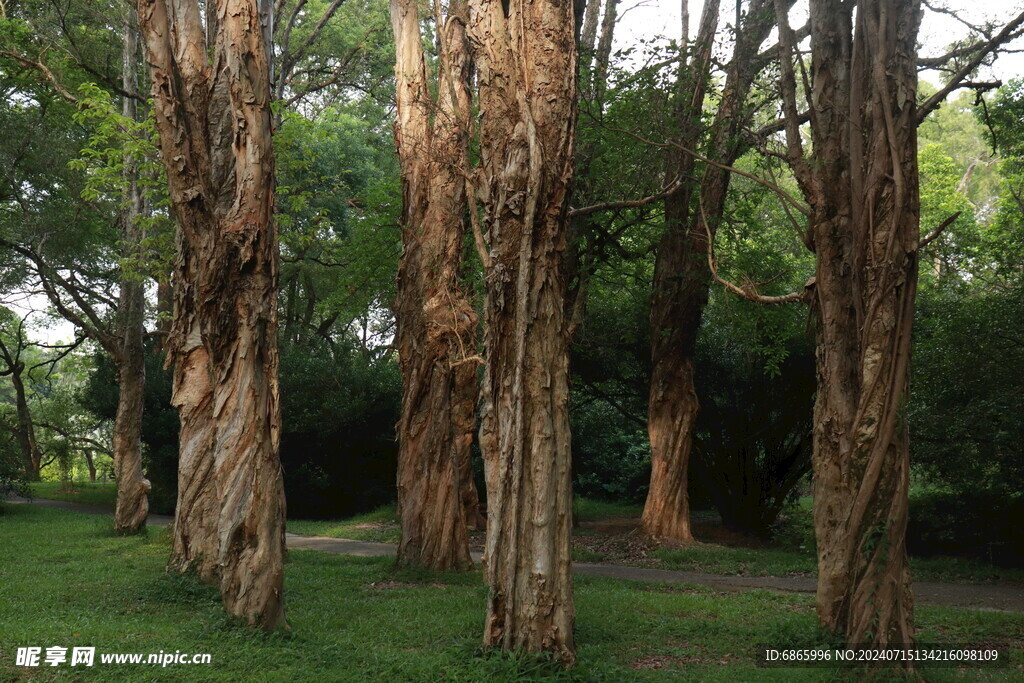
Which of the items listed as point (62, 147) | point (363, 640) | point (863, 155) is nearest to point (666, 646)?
point (363, 640)

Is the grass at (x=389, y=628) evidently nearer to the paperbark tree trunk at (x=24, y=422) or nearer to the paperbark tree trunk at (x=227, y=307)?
the paperbark tree trunk at (x=227, y=307)

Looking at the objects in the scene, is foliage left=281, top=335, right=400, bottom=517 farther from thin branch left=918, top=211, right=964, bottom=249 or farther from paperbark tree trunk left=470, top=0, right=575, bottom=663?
thin branch left=918, top=211, right=964, bottom=249

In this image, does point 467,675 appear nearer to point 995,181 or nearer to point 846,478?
point 846,478

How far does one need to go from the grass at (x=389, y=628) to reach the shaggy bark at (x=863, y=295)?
67cm

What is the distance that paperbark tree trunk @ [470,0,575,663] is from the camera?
20.2 feet

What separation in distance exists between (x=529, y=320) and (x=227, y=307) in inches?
109

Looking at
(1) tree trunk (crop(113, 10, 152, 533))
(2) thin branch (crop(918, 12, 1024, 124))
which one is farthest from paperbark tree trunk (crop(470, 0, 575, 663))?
(1) tree trunk (crop(113, 10, 152, 533))

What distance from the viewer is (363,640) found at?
702 centimetres

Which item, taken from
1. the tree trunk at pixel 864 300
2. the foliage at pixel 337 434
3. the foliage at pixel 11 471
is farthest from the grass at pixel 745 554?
the tree trunk at pixel 864 300

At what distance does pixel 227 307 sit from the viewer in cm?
733

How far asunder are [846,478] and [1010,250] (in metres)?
8.29

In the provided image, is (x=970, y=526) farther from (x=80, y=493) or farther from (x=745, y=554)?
(x=80, y=493)

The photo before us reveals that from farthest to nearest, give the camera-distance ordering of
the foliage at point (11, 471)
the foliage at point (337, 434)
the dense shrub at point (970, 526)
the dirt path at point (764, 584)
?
the foliage at point (337, 434), the foliage at point (11, 471), the dense shrub at point (970, 526), the dirt path at point (764, 584)

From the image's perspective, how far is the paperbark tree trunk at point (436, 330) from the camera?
11.2m
